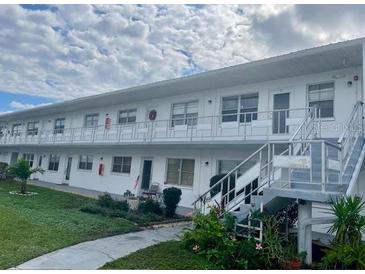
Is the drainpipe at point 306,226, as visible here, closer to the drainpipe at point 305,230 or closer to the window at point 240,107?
the drainpipe at point 305,230

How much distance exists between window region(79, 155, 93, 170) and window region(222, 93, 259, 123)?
37.9 feet

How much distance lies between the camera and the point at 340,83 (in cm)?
1065

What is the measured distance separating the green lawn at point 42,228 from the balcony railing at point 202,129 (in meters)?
5.85

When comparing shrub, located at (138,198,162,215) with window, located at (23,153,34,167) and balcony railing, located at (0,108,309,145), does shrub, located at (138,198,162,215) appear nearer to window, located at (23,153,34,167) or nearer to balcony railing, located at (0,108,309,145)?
balcony railing, located at (0,108,309,145)

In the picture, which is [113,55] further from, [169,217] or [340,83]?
[340,83]

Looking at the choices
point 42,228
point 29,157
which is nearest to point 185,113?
point 42,228

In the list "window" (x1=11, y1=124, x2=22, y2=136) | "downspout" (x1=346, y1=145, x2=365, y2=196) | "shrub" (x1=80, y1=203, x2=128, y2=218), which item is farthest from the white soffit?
"window" (x1=11, y1=124, x2=22, y2=136)

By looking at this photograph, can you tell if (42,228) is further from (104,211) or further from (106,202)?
(106,202)

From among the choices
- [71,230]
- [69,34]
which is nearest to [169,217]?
[71,230]

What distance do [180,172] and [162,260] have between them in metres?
9.45

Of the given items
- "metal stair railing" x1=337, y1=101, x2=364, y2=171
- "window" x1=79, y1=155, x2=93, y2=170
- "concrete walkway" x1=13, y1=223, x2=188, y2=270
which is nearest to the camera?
"concrete walkway" x1=13, y1=223, x2=188, y2=270

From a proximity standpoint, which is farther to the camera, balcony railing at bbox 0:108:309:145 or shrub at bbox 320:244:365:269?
balcony railing at bbox 0:108:309:145

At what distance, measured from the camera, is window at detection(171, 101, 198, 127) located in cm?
1509

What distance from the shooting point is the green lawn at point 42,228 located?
6.08 m
